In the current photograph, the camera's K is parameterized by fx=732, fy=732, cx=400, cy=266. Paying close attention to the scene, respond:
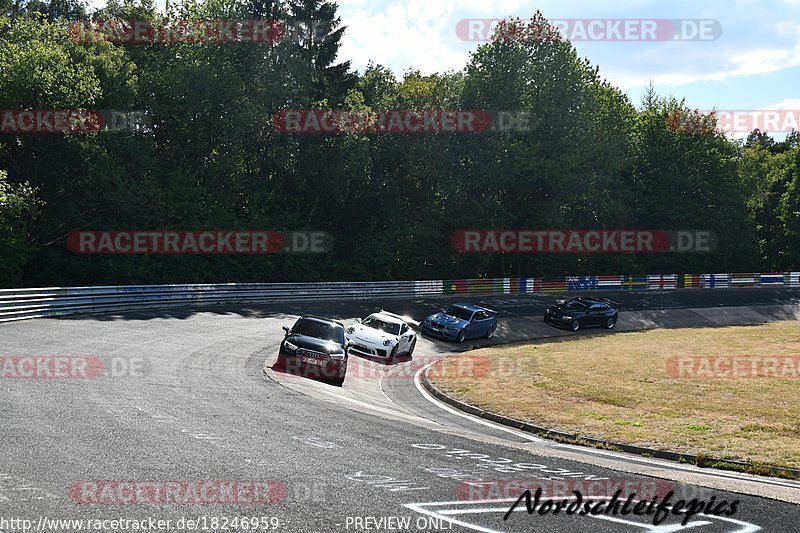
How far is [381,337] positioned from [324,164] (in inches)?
1068

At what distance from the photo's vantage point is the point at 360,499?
8.50 metres

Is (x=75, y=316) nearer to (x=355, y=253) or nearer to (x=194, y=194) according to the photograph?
(x=194, y=194)

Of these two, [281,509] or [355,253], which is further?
[355,253]

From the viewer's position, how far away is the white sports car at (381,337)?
25109 mm

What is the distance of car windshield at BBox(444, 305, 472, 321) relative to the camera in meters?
31.5

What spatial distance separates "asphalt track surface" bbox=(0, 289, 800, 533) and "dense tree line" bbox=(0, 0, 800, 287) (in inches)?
777

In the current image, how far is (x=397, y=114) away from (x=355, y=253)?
1037cm

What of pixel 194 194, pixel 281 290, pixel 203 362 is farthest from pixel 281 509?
pixel 194 194

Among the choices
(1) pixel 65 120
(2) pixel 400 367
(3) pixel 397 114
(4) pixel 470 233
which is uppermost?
(3) pixel 397 114

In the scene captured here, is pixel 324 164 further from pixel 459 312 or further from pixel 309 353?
pixel 309 353

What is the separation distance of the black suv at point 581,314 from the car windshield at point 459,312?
6.79 m

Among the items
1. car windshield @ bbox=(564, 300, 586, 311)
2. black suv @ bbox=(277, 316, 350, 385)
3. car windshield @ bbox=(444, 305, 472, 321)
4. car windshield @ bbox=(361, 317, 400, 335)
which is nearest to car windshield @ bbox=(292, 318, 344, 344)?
black suv @ bbox=(277, 316, 350, 385)

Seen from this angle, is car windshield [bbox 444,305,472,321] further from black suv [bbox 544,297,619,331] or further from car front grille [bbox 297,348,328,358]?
car front grille [bbox 297,348,328,358]

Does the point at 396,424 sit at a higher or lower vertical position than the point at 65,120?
lower
